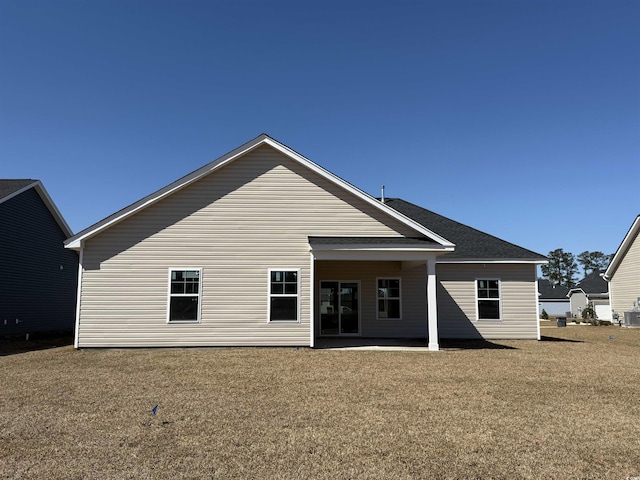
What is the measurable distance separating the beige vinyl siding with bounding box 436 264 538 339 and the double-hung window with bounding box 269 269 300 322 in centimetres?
601

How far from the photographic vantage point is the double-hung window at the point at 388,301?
17062 mm

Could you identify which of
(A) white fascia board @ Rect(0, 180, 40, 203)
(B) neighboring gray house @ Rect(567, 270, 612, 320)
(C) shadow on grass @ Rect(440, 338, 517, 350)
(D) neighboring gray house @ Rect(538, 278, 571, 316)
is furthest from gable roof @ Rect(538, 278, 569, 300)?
(A) white fascia board @ Rect(0, 180, 40, 203)

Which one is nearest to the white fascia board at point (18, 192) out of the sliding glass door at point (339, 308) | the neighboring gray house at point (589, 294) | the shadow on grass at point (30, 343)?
the shadow on grass at point (30, 343)

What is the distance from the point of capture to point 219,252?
1452cm

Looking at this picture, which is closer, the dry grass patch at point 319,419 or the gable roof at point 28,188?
the dry grass patch at point 319,419

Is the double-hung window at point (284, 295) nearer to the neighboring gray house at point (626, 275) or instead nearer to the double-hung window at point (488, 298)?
the double-hung window at point (488, 298)

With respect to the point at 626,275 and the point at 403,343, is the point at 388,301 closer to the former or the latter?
the point at 403,343

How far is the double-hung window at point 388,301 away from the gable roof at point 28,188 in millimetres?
16312

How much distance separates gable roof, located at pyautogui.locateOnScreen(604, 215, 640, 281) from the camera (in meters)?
29.0

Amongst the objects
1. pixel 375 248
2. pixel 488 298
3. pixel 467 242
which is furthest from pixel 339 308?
pixel 467 242

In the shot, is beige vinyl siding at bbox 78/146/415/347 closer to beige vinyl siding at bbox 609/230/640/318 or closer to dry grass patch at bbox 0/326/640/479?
dry grass patch at bbox 0/326/640/479

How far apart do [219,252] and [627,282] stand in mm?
28837

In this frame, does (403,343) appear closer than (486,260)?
Yes

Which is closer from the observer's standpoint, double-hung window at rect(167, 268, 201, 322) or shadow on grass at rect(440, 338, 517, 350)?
double-hung window at rect(167, 268, 201, 322)
